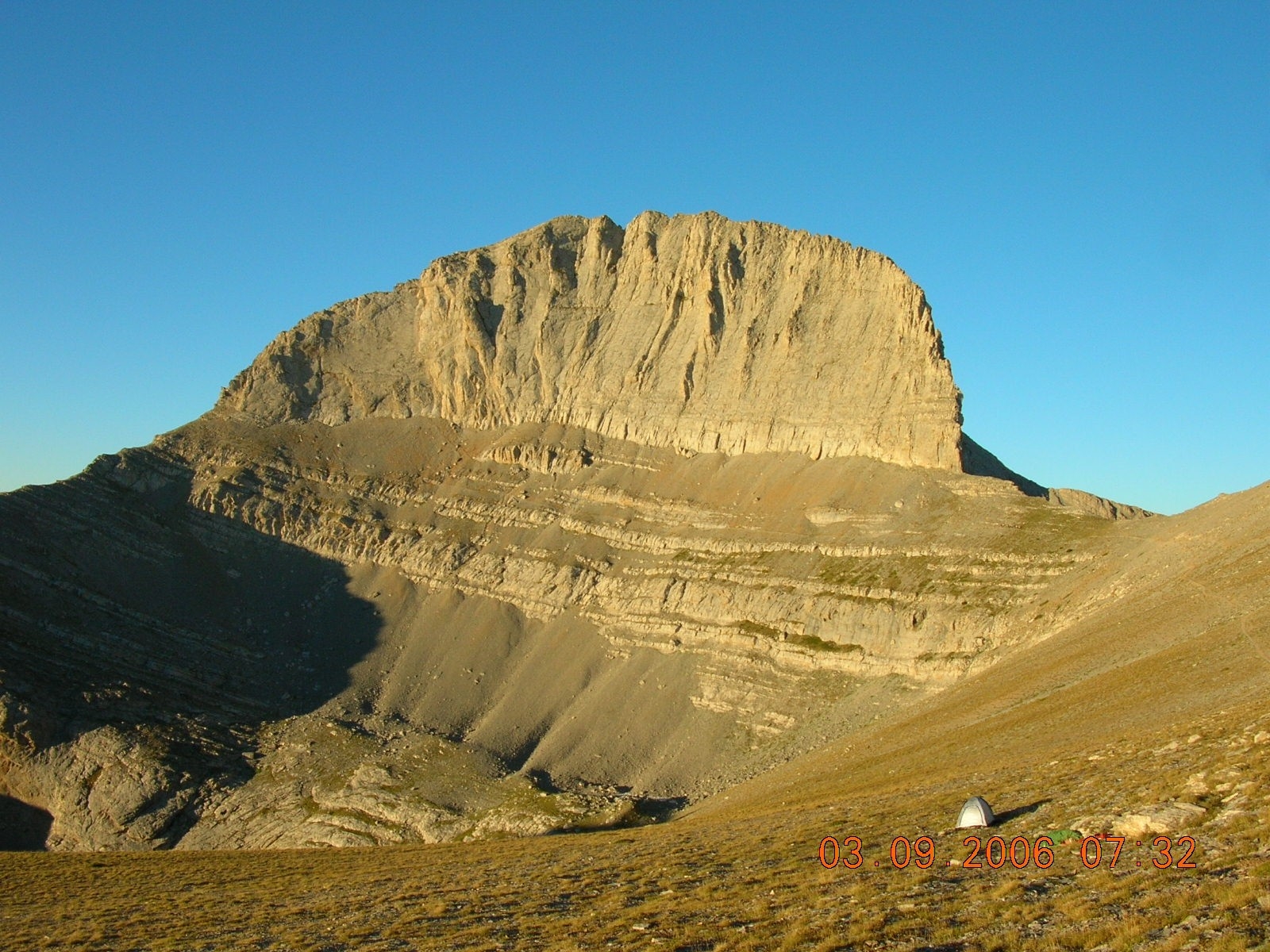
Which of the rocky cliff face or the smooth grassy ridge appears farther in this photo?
the rocky cliff face

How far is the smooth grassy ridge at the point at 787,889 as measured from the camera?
1589 centimetres

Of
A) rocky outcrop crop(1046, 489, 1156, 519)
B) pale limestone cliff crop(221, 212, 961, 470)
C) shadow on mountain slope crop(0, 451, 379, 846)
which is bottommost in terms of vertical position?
shadow on mountain slope crop(0, 451, 379, 846)

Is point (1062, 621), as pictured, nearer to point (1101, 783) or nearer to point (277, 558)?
point (1101, 783)

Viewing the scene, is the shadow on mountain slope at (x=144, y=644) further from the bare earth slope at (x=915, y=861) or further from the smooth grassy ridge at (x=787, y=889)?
the smooth grassy ridge at (x=787, y=889)

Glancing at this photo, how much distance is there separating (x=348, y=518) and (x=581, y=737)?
41305 millimetres

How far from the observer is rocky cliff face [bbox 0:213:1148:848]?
234 feet

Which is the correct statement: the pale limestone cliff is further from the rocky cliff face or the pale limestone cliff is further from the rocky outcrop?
the rocky outcrop

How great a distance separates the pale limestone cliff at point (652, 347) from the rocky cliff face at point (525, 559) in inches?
15.4

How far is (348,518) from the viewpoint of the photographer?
107 meters

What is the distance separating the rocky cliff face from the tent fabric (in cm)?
4105
